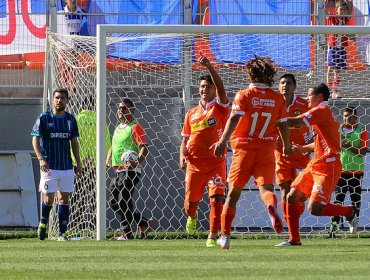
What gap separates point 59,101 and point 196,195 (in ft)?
8.69

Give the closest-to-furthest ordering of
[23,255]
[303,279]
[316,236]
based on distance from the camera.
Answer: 1. [303,279]
2. [23,255]
3. [316,236]

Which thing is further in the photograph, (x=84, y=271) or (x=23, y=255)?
(x=23, y=255)

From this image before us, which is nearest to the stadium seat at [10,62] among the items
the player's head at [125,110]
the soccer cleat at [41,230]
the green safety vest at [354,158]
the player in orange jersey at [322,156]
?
the player's head at [125,110]

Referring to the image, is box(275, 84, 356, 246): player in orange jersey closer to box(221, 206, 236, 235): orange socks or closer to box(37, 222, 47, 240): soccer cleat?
box(221, 206, 236, 235): orange socks

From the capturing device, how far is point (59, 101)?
579 inches

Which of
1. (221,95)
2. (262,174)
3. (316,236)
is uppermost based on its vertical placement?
(221,95)

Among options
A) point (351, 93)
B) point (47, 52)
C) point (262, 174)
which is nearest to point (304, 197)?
point (262, 174)

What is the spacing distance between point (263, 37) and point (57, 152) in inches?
161

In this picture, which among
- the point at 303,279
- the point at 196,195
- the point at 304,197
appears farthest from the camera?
the point at 196,195

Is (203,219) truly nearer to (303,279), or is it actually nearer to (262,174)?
(262,174)

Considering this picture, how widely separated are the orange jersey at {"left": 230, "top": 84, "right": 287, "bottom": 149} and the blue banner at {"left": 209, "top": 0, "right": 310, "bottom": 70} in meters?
5.04

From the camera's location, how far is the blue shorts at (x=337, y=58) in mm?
16312

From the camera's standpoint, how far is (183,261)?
9.60 meters

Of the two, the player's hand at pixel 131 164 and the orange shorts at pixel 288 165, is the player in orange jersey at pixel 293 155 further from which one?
the player's hand at pixel 131 164
